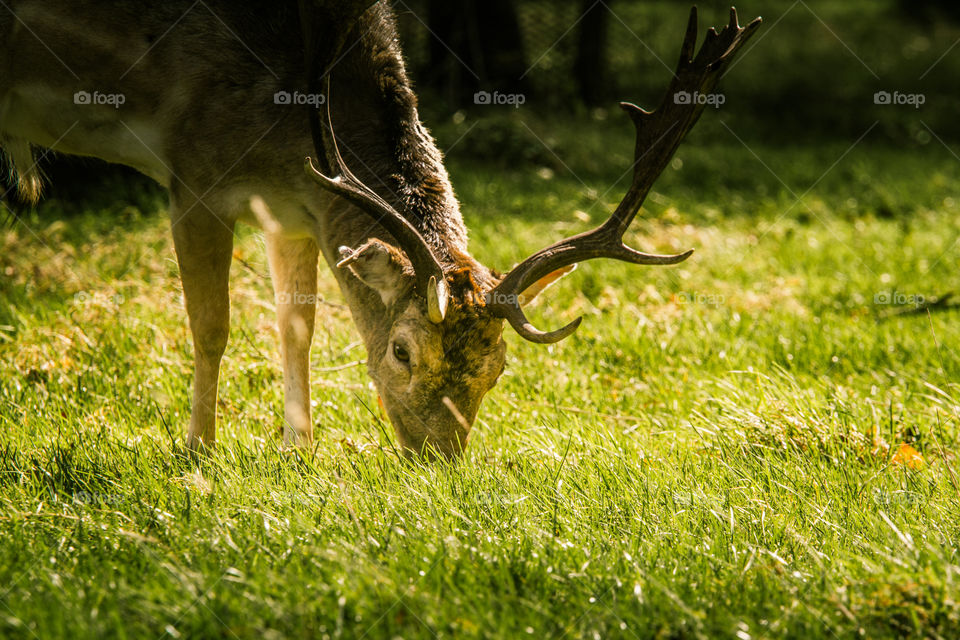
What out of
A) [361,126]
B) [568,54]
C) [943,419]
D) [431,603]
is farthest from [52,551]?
[568,54]

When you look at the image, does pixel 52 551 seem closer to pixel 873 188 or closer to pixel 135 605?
pixel 135 605

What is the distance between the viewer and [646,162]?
14.1 feet

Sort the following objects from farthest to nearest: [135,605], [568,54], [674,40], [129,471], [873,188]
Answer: [674,40]
[568,54]
[873,188]
[129,471]
[135,605]

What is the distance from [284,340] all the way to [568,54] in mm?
9754

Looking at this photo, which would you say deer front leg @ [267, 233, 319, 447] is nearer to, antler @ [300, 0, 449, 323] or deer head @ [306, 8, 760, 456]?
deer head @ [306, 8, 760, 456]

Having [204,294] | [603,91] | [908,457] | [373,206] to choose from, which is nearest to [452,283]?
[373,206]

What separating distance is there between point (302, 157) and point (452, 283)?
42.4 inches

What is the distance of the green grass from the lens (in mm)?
2904

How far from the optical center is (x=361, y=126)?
4695mm

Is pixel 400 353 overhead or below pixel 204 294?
below

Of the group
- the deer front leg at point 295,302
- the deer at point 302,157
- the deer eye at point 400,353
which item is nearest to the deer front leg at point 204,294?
the deer at point 302,157

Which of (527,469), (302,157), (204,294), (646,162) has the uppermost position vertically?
(646,162)

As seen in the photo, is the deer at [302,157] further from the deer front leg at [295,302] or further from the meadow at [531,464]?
the meadow at [531,464]

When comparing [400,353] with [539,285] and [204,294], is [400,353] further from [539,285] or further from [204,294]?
[204,294]
